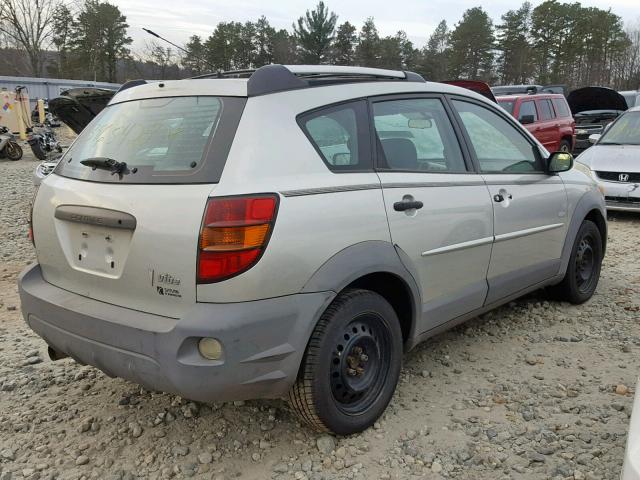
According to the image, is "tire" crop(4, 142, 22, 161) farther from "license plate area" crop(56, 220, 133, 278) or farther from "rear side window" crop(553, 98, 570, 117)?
"license plate area" crop(56, 220, 133, 278)

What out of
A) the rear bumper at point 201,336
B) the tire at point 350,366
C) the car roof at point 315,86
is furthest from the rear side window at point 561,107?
the rear bumper at point 201,336

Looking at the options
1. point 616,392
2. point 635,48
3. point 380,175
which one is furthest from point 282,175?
point 635,48

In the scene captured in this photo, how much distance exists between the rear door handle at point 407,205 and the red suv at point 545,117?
380 inches

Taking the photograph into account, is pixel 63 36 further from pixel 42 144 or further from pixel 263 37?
pixel 42 144

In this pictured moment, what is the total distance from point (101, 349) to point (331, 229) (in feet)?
3.71

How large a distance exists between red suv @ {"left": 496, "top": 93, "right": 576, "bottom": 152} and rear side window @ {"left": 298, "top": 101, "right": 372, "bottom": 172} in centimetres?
975

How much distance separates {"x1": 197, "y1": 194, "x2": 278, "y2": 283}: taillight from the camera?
2217mm

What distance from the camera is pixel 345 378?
2.68 m

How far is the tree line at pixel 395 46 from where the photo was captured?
5206 cm

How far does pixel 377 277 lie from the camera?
9.23 ft

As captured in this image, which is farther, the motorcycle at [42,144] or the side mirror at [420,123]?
the motorcycle at [42,144]

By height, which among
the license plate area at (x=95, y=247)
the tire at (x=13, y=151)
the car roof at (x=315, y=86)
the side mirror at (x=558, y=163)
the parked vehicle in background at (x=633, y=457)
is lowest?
the tire at (x=13, y=151)

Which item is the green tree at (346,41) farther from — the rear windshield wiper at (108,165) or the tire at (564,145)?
the rear windshield wiper at (108,165)

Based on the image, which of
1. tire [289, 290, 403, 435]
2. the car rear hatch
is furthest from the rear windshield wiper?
tire [289, 290, 403, 435]
